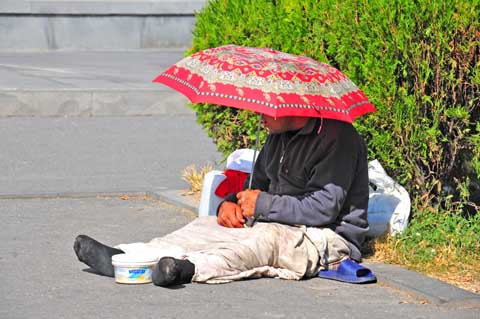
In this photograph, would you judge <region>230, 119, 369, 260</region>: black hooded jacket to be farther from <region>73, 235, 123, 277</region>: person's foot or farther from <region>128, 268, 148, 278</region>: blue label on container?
<region>73, 235, 123, 277</region>: person's foot

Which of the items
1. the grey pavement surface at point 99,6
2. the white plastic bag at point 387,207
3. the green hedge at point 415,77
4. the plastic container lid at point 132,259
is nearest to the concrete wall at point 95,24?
the grey pavement surface at point 99,6

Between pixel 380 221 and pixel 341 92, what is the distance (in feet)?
3.14

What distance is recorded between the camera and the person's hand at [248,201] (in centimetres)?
565

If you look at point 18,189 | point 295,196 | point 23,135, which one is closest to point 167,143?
point 23,135

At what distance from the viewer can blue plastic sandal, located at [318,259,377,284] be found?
5605mm

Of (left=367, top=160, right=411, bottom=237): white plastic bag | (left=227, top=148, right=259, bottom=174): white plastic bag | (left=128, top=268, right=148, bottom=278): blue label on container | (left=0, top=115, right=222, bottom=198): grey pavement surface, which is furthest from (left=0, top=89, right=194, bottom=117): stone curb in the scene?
(left=128, top=268, right=148, bottom=278): blue label on container

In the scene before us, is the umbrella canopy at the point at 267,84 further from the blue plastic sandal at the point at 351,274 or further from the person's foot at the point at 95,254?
the person's foot at the point at 95,254

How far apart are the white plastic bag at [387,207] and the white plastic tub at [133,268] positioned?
139 centimetres

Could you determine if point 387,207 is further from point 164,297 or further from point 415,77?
point 164,297

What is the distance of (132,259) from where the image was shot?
17.7 ft

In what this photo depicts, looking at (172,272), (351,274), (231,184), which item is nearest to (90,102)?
(231,184)

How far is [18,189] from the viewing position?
26.3 ft

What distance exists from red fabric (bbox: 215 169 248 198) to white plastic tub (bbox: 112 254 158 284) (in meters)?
1.07

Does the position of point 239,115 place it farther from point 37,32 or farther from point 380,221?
point 37,32
